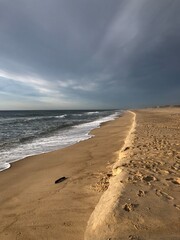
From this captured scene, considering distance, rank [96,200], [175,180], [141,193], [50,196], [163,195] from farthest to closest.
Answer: [50,196] → [175,180] → [96,200] → [141,193] → [163,195]

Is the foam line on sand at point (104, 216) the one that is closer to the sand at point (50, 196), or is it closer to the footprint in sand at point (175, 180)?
the sand at point (50, 196)

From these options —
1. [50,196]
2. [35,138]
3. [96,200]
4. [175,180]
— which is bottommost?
[35,138]

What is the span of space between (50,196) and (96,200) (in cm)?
125

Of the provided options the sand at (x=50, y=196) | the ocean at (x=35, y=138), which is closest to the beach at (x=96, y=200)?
the sand at (x=50, y=196)

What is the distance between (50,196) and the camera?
6012mm

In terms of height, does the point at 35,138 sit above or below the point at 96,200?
below

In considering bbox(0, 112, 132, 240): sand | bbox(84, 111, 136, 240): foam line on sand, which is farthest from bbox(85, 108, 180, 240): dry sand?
bbox(0, 112, 132, 240): sand

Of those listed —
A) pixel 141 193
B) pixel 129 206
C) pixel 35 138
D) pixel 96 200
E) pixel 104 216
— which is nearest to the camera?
pixel 104 216

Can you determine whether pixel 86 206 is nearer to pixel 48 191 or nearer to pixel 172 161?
pixel 48 191

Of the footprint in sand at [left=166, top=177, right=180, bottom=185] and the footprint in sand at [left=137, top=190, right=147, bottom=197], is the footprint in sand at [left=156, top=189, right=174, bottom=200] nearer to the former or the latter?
the footprint in sand at [left=137, top=190, right=147, bottom=197]

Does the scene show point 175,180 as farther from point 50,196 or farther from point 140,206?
point 50,196

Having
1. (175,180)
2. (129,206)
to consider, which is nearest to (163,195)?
(129,206)

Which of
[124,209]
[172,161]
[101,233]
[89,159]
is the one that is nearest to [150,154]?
[172,161]

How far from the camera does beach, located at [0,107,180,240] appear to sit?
390 cm
